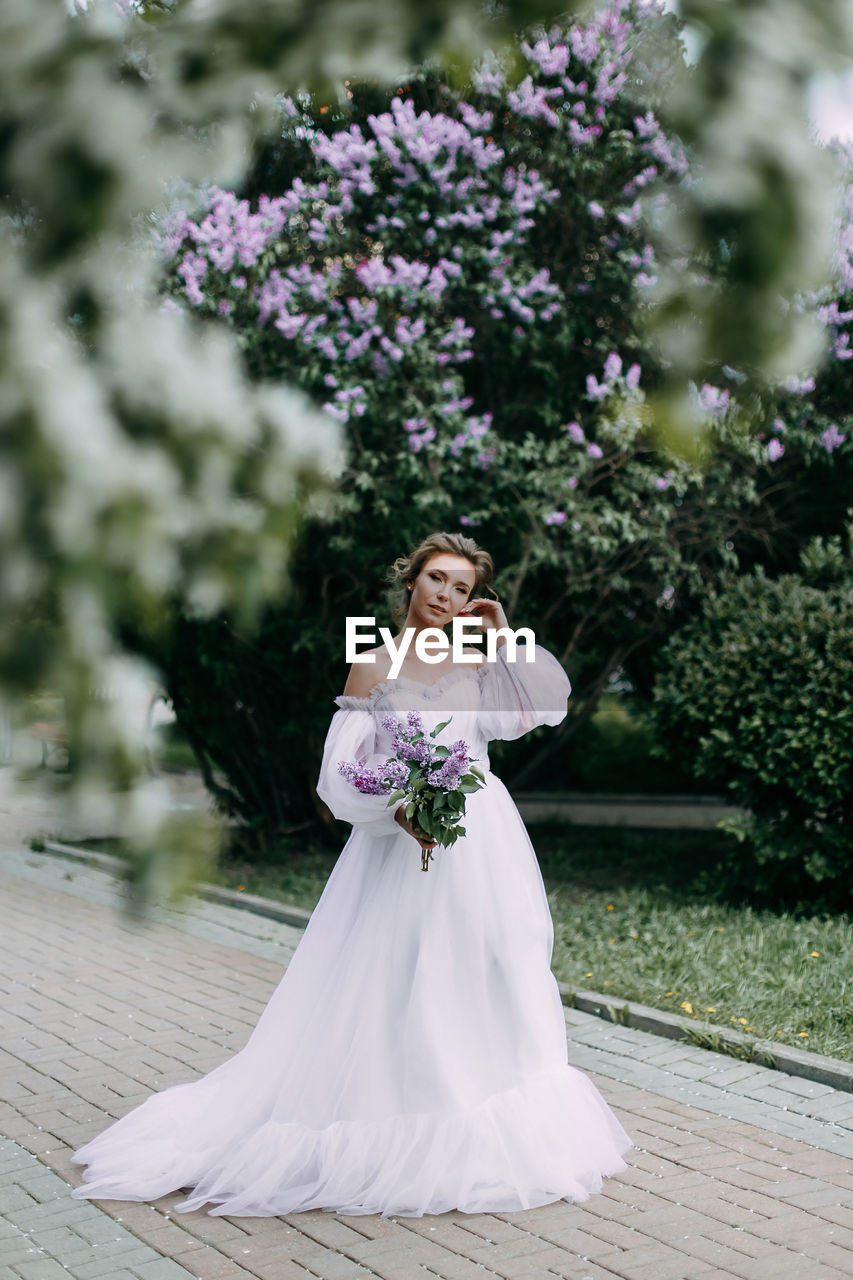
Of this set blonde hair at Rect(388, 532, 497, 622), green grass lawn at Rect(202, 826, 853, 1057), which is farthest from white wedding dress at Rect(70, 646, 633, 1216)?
green grass lawn at Rect(202, 826, 853, 1057)

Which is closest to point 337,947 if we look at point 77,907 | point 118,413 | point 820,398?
point 118,413

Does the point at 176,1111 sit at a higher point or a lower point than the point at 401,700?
lower

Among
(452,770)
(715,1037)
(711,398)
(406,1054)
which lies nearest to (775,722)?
(715,1037)

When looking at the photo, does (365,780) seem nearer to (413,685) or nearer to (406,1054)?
(413,685)

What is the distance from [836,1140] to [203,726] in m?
6.67

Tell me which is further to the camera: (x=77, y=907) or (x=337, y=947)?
(x=77, y=907)

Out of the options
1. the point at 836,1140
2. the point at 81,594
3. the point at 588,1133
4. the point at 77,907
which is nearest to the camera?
the point at 81,594

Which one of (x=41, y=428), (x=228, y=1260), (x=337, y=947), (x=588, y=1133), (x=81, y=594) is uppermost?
(x=41, y=428)

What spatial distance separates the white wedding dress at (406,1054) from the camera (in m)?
4.03

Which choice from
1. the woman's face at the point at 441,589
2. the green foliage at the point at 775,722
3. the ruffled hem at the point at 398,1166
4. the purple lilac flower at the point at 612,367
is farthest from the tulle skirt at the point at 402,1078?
the green foliage at the point at 775,722

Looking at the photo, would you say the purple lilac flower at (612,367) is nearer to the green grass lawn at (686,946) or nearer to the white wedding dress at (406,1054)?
the green grass lawn at (686,946)

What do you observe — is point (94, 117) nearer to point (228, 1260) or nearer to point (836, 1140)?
point (228, 1260)

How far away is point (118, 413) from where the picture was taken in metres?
1.08

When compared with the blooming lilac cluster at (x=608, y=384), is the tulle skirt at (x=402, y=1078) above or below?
below
